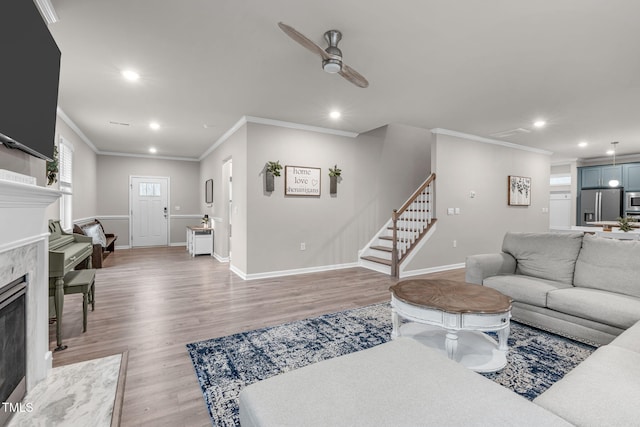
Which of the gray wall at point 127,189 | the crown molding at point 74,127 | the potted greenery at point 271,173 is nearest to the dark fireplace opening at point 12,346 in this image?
the crown molding at point 74,127

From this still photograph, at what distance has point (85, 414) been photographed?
5.59 feet

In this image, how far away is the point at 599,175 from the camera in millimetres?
7824

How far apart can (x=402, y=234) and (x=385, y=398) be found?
16.8ft

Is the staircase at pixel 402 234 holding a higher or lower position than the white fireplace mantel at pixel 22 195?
lower

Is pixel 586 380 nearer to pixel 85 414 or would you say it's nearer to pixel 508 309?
pixel 508 309

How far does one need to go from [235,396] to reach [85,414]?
2.61 feet

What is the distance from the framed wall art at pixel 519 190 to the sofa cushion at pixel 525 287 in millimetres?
4092

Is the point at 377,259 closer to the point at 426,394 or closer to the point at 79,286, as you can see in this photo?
the point at 79,286

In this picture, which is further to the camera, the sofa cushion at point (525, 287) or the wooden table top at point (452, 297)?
the sofa cushion at point (525, 287)

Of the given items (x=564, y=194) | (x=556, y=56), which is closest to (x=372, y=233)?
(x=556, y=56)

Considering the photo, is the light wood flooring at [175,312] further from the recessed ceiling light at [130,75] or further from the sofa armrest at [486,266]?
the recessed ceiling light at [130,75]

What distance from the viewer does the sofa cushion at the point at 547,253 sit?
9.90 feet

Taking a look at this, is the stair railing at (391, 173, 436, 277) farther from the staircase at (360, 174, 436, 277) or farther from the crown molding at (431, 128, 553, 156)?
Result: the crown molding at (431, 128, 553, 156)

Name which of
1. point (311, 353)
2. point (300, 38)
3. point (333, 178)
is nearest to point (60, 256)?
point (311, 353)
